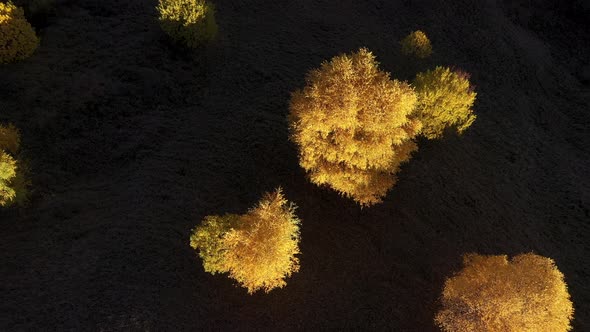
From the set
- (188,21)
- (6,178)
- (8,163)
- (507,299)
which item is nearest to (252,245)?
(507,299)

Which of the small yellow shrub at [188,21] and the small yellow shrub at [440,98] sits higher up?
the small yellow shrub at [188,21]

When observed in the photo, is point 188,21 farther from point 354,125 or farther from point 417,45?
point 417,45

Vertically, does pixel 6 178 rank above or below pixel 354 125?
below

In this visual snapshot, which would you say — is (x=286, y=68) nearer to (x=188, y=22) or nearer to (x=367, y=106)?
(x=188, y=22)

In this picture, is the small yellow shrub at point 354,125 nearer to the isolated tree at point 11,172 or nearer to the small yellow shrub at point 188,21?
the small yellow shrub at point 188,21

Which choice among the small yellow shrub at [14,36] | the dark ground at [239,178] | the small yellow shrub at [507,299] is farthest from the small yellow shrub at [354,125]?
the small yellow shrub at [14,36]

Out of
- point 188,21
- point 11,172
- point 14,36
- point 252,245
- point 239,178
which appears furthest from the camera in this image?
point 188,21

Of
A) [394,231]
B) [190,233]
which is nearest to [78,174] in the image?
[190,233]
